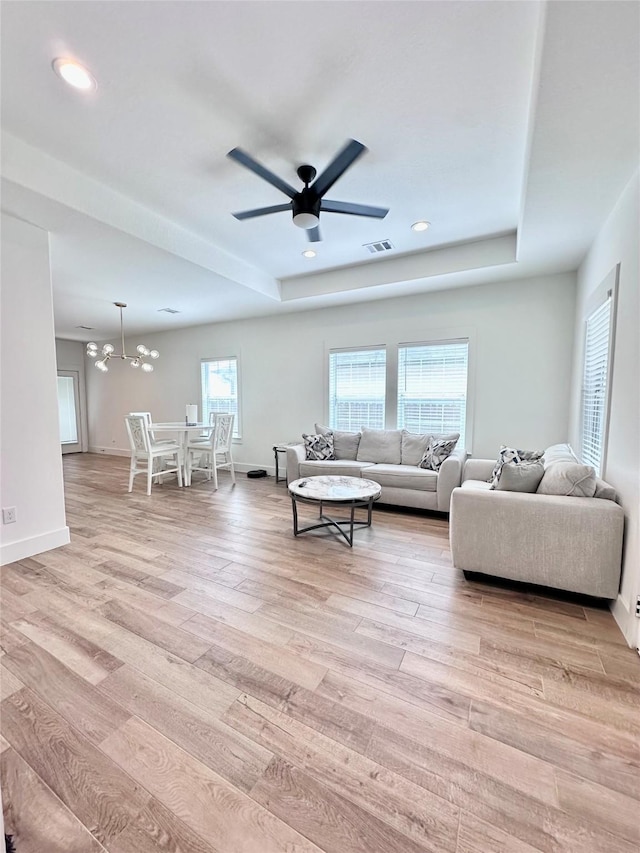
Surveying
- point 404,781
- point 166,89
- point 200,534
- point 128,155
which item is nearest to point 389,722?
point 404,781

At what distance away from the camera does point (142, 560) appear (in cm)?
275

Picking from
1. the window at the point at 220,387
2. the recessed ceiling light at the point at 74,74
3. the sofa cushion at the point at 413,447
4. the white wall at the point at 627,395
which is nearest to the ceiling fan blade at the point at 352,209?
the recessed ceiling light at the point at 74,74

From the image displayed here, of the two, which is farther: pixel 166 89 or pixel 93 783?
pixel 166 89

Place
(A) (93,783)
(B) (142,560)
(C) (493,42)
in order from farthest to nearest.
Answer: (B) (142,560) < (C) (493,42) < (A) (93,783)

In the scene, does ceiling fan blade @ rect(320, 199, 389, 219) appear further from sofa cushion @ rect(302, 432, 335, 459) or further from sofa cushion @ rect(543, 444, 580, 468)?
sofa cushion @ rect(302, 432, 335, 459)

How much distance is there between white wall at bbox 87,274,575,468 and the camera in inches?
155

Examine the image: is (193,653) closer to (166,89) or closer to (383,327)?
(166,89)

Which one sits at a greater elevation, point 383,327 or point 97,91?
point 97,91

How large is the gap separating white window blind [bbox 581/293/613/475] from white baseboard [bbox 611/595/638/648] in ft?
3.02

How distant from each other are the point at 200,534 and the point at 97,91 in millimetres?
3135

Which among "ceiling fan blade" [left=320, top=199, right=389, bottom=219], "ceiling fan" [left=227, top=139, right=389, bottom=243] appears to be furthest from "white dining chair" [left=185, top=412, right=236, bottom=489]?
"ceiling fan blade" [left=320, top=199, right=389, bottom=219]

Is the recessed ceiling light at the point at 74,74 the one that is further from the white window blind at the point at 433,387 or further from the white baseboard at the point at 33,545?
the white window blind at the point at 433,387

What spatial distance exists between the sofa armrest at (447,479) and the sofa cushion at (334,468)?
0.85 metres

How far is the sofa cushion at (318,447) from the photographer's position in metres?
4.71
